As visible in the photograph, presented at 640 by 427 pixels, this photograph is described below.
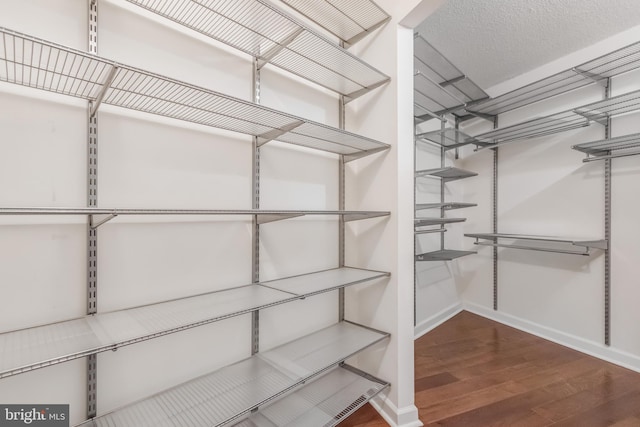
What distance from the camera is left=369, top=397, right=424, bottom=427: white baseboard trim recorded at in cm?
145

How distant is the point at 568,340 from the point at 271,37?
9.91 feet

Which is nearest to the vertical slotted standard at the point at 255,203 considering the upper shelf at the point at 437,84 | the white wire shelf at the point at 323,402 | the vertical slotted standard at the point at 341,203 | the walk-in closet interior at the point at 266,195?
the walk-in closet interior at the point at 266,195

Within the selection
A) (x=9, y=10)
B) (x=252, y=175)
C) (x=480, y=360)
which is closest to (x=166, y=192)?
(x=252, y=175)

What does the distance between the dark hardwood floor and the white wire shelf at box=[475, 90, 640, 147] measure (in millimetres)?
1720

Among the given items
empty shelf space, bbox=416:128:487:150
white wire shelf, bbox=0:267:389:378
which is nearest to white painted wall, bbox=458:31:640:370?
empty shelf space, bbox=416:128:487:150

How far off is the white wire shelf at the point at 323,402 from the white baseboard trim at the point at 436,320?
3.14ft

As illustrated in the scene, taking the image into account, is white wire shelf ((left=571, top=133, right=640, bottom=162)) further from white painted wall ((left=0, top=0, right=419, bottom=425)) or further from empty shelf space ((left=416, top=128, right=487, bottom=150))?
white painted wall ((left=0, top=0, right=419, bottom=425))

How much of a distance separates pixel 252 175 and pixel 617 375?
2652 millimetres

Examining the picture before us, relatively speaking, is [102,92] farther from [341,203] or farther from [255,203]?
[341,203]

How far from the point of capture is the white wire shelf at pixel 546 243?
2104mm

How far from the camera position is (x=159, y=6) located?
1076 mm

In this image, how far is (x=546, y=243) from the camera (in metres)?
2.54

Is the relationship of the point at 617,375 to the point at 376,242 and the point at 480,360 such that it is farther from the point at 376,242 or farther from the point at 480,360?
the point at 376,242

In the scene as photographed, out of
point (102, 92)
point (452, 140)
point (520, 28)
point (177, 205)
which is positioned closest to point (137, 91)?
point (102, 92)
